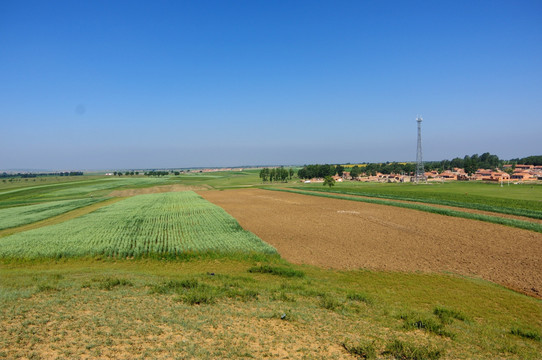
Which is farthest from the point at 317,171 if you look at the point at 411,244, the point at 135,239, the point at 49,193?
the point at 135,239

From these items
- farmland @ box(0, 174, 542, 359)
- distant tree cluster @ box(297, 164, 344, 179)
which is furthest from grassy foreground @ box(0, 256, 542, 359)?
distant tree cluster @ box(297, 164, 344, 179)

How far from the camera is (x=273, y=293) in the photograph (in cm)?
1306

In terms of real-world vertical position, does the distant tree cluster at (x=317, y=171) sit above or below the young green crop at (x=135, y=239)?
above

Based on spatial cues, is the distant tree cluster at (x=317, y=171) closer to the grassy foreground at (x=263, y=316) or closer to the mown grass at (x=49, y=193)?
the mown grass at (x=49, y=193)

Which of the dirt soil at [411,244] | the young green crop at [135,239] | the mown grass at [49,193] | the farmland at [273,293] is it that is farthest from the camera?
the mown grass at [49,193]

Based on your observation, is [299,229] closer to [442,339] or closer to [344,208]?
[344,208]

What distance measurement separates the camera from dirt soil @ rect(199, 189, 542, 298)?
16.7 metres

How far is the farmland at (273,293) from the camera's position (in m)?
8.43

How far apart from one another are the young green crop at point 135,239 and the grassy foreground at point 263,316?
14.4 feet

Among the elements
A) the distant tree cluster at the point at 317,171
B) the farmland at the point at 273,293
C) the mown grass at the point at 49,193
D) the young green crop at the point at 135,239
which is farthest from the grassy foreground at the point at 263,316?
the distant tree cluster at the point at 317,171

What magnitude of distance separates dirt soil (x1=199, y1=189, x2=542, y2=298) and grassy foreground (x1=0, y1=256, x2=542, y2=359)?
198 cm

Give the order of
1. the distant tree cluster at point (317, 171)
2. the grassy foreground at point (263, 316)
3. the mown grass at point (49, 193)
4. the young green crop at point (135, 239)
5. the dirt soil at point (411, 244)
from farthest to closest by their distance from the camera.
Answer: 1. the distant tree cluster at point (317, 171)
2. the mown grass at point (49, 193)
3. the young green crop at point (135, 239)
4. the dirt soil at point (411, 244)
5. the grassy foreground at point (263, 316)

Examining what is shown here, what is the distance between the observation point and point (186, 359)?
7.43m

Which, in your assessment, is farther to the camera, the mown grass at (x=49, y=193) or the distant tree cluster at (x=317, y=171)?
the distant tree cluster at (x=317, y=171)
